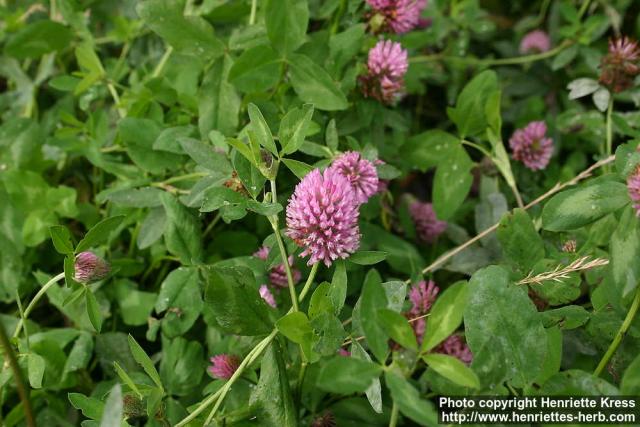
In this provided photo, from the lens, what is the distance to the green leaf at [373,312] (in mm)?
713

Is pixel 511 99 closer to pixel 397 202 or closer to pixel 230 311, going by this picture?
pixel 397 202

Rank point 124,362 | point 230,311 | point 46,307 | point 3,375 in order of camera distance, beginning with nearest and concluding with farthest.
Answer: point 230,311 < point 3,375 < point 124,362 < point 46,307

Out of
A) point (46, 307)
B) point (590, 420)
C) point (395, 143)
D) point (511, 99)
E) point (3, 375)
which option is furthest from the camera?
point (511, 99)

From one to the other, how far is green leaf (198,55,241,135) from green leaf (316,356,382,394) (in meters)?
0.59

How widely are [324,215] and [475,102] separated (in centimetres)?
60

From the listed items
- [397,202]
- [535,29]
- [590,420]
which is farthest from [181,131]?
[535,29]

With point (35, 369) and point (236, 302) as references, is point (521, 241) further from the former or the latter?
point (35, 369)

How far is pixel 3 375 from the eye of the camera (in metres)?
0.99

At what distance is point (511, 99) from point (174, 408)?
1.33 meters

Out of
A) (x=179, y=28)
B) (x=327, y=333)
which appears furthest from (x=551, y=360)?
(x=179, y=28)

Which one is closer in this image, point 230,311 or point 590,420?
point 590,420

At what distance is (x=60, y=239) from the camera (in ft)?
3.12

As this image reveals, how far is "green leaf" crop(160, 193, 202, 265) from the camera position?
1095 millimetres

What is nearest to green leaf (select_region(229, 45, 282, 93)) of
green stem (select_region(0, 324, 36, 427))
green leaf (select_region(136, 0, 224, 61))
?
green leaf (select_region(136, 0, 224, 61))
